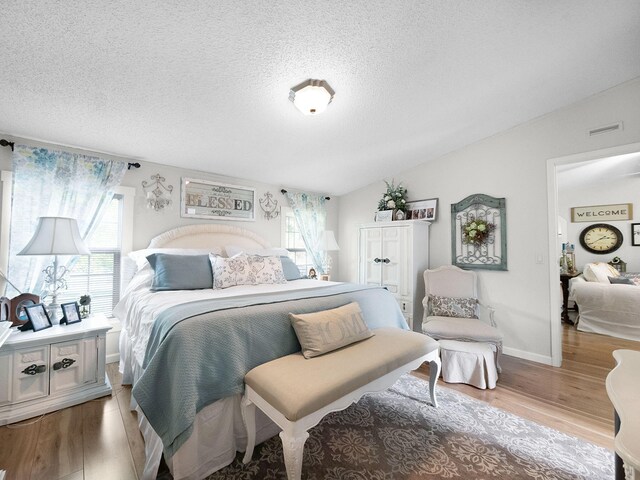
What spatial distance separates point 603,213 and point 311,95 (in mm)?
6396

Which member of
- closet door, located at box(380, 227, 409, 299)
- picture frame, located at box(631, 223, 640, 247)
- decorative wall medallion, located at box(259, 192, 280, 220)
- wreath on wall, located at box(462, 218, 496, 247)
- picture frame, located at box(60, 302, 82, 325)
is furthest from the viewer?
picture frame, located at box(631, 223, 640, 247)

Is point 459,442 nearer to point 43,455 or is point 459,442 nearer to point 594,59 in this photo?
point 43,455

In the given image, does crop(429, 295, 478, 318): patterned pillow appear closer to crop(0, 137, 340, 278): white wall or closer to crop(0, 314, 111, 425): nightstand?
crop(0, 137, 340, 278): white wall

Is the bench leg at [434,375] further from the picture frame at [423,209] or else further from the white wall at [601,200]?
the white wall at [601,200]

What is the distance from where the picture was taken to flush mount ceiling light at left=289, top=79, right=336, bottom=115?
2053mm

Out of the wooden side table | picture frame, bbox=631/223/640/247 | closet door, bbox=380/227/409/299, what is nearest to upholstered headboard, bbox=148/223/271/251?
closet door, bbox=380/227/409/299

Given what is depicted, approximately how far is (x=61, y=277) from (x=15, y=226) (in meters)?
0.57

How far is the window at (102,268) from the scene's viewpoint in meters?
2.74

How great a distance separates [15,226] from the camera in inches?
93.1

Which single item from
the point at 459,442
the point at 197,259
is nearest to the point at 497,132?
the point at 459,442

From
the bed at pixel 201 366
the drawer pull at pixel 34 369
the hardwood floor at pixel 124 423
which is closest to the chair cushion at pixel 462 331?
the hardwood floor at pixel 124 423

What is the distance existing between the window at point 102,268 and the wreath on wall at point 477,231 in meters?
4.11

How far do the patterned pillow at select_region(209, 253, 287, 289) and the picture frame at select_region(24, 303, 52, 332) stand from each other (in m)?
1.25

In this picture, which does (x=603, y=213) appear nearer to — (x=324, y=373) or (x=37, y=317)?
(x=324, y=373)
